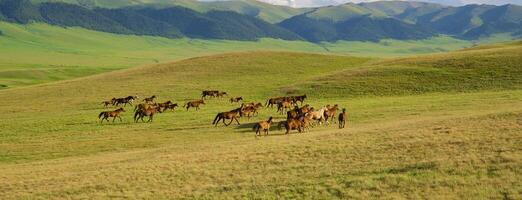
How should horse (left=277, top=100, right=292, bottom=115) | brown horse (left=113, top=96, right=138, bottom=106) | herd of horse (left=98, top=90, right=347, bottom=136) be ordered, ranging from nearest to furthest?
herd of horse (left=98, top=90, right=347, bottom=136) → horse (left=277, top=100, right=292, bottom=115) → brown horse (left=113, top=96, right=138, bottom=106)

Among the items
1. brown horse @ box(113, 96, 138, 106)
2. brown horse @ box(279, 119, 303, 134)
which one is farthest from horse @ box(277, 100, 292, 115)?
brown horse @ box(113, 96, 138, 106)

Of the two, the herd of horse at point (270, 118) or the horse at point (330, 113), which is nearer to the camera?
the herd of horse at point (270, 118)

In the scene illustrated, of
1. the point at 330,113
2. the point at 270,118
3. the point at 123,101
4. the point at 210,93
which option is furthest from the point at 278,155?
the point at 123,101

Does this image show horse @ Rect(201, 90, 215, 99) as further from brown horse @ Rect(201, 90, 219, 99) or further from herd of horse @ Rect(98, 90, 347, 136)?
herd of horse @ Rect(98, 90, 347, 136)

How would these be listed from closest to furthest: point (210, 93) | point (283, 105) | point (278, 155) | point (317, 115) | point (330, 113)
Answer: point (278, 155) → point (317, 115) → point (330, 113) → point (283, 105) → point (210, 93)

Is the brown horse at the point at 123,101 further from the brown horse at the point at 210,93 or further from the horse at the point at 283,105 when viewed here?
the horse at the point at 283,105

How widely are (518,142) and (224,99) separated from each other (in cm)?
3763

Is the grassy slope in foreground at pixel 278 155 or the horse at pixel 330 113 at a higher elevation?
the horse at pixel 330 113

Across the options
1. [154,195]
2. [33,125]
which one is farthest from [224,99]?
[154,195]

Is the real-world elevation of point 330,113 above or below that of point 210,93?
below

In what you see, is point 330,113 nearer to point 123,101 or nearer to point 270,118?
point 270,118

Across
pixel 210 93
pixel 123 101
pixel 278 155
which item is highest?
pixel 210 93

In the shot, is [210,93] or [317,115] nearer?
[317,115]

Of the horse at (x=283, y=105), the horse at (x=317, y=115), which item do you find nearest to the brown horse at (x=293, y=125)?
the horse at (x=317, y=115)
